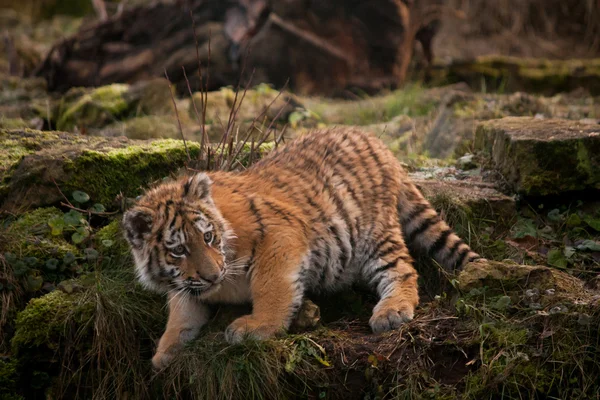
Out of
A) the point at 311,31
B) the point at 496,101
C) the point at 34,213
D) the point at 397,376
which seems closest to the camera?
the point at 397,376

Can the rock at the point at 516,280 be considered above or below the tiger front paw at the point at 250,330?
above

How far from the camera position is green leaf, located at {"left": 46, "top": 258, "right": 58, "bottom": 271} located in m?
4.86

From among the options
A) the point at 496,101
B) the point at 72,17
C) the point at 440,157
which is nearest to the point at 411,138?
the point at 440,157

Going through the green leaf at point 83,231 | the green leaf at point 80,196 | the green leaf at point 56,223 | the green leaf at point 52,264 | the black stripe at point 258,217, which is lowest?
the green leaf at point 52,264

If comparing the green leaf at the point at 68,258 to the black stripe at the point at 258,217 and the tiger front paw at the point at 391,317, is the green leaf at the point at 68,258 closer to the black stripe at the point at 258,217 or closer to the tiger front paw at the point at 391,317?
the black stripe at the point at 258,217

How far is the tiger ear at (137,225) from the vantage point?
4.11 m

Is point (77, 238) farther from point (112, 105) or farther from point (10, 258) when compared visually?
point (112, 105)

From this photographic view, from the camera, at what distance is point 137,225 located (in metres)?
4.19

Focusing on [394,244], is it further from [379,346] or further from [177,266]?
[177,266]

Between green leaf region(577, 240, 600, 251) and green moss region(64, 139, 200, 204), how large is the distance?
3.02 metres

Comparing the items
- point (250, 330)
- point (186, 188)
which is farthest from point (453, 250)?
Result: point (186, 188)

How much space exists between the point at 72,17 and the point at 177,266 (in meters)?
16.2

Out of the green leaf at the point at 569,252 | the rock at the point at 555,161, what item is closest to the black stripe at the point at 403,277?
the green leaf at the point at 569,252

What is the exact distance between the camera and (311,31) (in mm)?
11000
